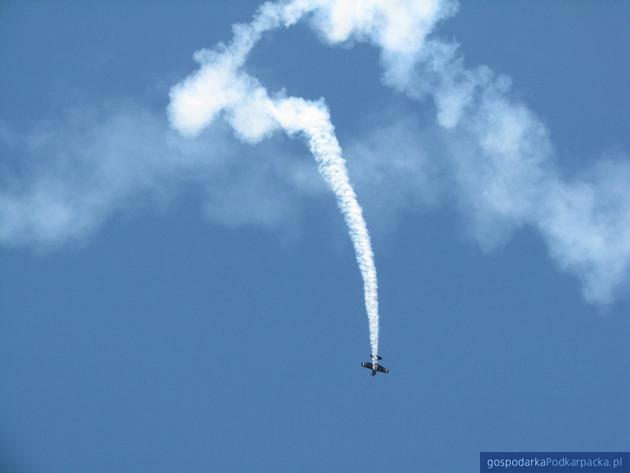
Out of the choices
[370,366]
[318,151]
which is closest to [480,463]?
[370,366]

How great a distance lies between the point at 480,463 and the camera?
96.3m

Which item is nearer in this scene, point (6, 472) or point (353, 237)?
point (353, 237)

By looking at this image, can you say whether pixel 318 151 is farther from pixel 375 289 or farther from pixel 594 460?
pixel 594 460

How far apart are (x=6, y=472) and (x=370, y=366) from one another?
3482 cm

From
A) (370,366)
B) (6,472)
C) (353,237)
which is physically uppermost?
(353,237)

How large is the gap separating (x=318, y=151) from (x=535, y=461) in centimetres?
3290

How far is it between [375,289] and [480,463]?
18197mm

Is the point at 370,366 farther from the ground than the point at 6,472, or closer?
farther from the ground

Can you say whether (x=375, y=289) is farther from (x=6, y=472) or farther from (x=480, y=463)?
(x=6, y=472)

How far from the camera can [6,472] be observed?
331 ft

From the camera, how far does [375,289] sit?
92.1 metres

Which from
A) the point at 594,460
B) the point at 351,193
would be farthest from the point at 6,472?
the point at 594,460

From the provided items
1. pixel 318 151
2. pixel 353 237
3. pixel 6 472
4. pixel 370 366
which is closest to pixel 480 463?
pixel 370 366

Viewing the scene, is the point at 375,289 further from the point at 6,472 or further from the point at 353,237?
the point at 6,472
